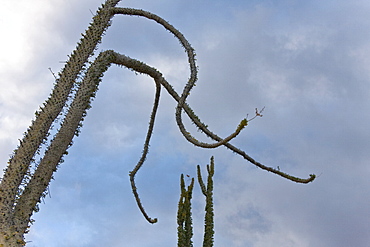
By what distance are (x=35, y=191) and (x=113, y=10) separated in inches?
96.3

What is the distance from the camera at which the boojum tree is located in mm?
4734

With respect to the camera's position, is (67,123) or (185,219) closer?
(67,123)

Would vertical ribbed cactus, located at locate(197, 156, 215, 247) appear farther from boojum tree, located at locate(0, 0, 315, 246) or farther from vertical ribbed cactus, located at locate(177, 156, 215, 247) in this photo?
boojum tree, located at locate(0, 0, 315, 246)

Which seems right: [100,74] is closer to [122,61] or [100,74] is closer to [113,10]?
[122,61]

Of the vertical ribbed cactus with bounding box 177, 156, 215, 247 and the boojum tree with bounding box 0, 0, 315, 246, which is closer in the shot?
the boojum tree with bounding box 0, 0, 315, 246

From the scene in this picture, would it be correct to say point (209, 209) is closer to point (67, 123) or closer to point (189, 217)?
point (189, 217)

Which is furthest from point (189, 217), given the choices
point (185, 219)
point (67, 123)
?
→ point (67, 123)

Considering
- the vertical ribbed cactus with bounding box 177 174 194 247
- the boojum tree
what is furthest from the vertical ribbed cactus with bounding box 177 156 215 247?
the boojum tree

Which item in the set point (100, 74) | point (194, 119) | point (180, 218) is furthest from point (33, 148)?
point (180, 218)

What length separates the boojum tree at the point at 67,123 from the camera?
4734 millimetres

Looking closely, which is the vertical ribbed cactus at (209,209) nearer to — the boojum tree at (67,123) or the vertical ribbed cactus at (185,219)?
the vertical ribbed cactus at (185,219)

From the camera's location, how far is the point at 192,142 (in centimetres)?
526

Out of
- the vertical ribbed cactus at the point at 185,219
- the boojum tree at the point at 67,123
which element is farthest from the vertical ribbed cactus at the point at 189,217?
the boojum tree at the point at 67,123

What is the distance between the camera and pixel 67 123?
5.17m
